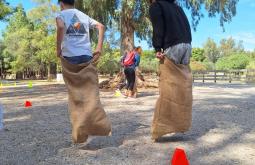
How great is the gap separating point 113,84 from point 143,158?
15681 millimetres

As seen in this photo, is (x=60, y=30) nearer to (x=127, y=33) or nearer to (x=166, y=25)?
(x=166, y=25)

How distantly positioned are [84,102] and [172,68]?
1326 mm

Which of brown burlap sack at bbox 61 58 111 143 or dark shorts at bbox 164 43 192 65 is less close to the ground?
dark shorts at bbox 164 43 192 65

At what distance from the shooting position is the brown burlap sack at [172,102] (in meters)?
6.14

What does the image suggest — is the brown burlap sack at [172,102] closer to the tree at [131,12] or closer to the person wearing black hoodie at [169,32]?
the person wearing black hoodie at [169,32]

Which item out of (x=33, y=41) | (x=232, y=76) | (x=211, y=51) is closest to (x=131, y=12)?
(x=232, y=76)

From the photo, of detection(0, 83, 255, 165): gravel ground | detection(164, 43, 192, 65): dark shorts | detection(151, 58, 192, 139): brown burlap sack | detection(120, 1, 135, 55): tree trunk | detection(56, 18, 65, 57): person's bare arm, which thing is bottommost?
detection(0, 83, 255, 165): gravel ground

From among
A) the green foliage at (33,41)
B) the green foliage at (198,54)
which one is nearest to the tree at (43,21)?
the green foliage at (33,41)

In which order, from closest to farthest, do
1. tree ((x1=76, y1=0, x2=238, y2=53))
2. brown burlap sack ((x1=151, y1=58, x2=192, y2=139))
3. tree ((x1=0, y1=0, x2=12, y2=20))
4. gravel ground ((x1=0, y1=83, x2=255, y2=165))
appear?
gravel ground ((x1=0, y1=83, x2=255, y2=165)) < brown burlap sack ((x1=151, y1=58, x2=192, y2=139)) < tree ((x1=76, y1=0, x2=238, y2=53)) < tree ((x1=0, y1=0, x2=12, y2=20))

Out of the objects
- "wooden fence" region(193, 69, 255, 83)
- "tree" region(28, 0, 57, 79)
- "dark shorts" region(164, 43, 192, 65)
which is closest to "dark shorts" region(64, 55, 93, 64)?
"dark shorts" region(164, 43, 192, 65)

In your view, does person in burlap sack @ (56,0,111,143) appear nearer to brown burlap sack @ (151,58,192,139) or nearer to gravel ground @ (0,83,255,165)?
gravel ground @ (0,83,255,165)

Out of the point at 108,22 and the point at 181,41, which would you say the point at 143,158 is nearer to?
the point at 181,41

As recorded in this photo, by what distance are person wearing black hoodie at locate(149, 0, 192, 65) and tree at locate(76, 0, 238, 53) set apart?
13.5 metres

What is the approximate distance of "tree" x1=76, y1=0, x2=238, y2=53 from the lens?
20062mm
